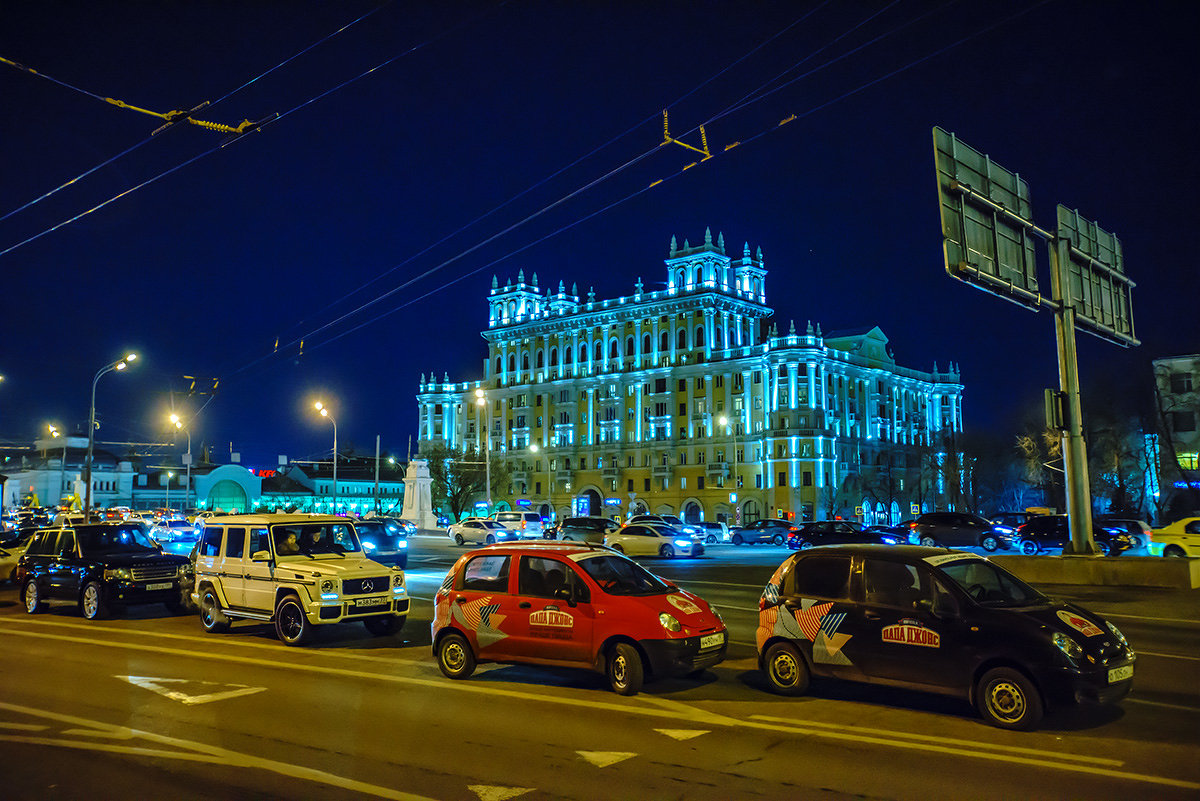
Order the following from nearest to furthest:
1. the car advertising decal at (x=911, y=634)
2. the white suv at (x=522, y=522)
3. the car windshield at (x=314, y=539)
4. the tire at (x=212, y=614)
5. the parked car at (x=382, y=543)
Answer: the car advertising decal at (x=911, y=634) < the car windshield at (x=314, y=539) < the tire at (x=212, y=614) < the parked car at (x=382, y=543) < the white suv at (x=522, y=522)

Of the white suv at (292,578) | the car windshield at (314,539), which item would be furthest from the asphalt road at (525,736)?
the car windshield at (314,539)

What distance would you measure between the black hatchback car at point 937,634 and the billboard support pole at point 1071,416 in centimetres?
1401

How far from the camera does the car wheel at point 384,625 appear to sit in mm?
14492

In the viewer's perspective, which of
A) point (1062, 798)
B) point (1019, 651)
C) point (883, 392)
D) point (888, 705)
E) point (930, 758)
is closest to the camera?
point (1062, 798)

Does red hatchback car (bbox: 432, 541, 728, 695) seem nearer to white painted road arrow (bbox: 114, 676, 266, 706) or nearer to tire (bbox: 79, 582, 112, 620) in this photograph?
white painted road arrow (bbox: 114, 676, 266, 706)

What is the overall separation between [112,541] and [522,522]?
36028 millimetres

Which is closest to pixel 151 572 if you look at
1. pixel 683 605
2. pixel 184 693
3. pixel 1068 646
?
pixel 184 693

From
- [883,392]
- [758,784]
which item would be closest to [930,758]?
[758,784]

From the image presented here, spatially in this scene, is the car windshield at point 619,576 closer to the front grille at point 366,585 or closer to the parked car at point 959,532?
the front grille at point 366,585

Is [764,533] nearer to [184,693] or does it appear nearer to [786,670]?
[786,670]

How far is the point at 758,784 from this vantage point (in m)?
6.84

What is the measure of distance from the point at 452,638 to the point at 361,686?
1.20m

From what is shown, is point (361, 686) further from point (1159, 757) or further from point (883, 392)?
point (883, 392)

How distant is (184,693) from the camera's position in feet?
33.8
